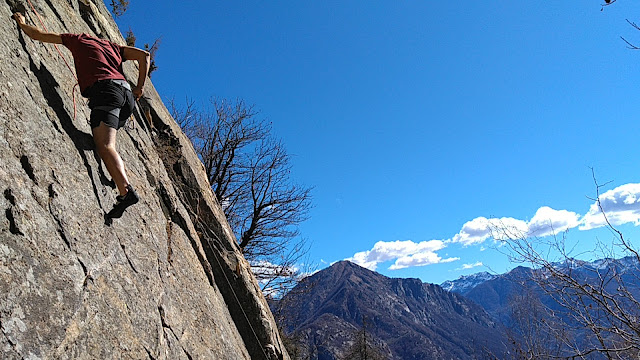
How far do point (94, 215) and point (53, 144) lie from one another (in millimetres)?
795

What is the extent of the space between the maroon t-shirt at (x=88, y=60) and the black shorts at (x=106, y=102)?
0.30ft

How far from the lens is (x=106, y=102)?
3.93m

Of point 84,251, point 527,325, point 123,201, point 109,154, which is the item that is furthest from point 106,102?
point 527,325

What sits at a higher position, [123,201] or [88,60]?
[88,60]

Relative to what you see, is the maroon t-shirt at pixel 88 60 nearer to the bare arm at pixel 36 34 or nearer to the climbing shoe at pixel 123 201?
the bare arm at pixel 36 34

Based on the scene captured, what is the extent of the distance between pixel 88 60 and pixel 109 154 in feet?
3.74

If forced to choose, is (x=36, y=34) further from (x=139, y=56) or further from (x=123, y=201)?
(x=123, y=201)

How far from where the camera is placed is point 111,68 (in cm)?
417

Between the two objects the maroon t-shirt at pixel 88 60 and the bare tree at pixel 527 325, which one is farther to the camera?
the bare tree at pixel 527 325

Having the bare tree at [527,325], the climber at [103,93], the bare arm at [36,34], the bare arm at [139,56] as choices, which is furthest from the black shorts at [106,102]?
the bare tree at [527,325]

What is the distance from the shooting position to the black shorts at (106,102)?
3.91m

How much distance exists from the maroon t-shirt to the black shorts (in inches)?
3.6

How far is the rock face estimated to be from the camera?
102 inches

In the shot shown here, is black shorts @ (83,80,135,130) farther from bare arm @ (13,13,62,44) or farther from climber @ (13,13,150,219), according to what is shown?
bare arm @ (13,13,62,44)
